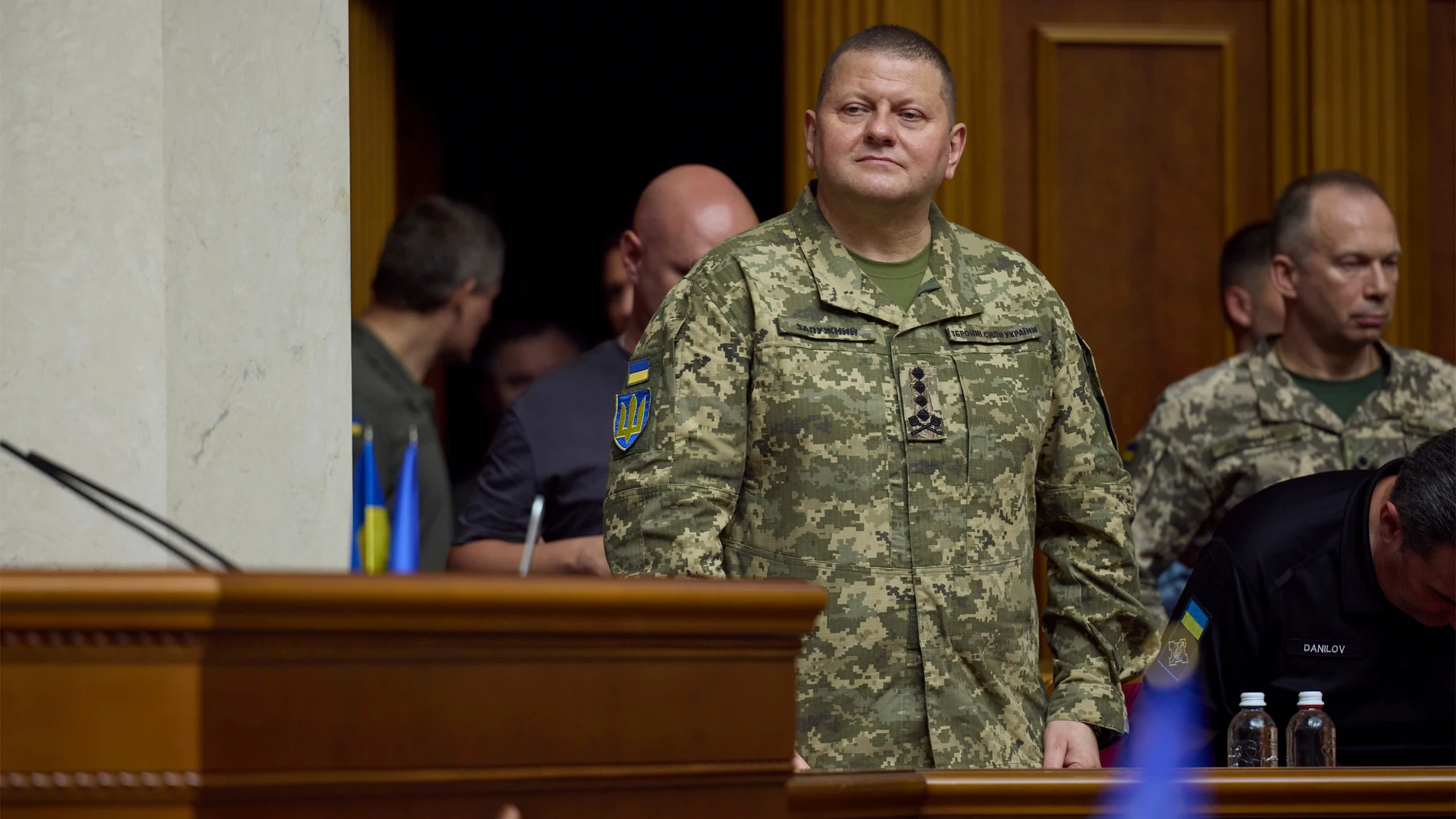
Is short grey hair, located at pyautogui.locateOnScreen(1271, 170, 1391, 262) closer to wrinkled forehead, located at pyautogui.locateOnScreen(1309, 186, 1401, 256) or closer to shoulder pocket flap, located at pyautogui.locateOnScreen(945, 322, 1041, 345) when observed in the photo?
wrinkled forehead, located at pyautogui.locateOnScreen(1309, 186, 1401, 256)

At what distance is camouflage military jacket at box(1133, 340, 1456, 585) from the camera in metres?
3.74

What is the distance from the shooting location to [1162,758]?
1.13 meters

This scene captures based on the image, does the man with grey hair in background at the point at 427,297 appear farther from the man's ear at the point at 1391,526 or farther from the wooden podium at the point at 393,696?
the wooden podium at the point at 393,696

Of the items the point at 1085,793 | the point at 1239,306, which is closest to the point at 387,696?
the point at 1085,793

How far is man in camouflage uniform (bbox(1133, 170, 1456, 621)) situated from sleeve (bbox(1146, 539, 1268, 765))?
2.82 feet

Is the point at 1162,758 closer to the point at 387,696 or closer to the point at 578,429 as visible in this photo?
the point at 387,696

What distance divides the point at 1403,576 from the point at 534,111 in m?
5.52

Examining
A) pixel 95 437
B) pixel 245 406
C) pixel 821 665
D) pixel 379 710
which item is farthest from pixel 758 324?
pixel 379 710

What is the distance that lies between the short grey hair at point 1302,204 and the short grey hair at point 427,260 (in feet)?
5.92

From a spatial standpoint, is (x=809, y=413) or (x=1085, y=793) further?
(x=809, y=413)

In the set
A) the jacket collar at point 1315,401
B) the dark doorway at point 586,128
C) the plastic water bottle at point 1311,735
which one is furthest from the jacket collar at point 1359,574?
the dark doorway at point 586,128

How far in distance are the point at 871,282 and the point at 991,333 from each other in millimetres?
178

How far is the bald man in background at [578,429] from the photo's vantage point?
3266mm

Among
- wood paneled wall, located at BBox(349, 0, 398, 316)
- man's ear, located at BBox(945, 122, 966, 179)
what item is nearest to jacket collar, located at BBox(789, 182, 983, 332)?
man's ear, located at BBox(945, 122, 966, 179)
